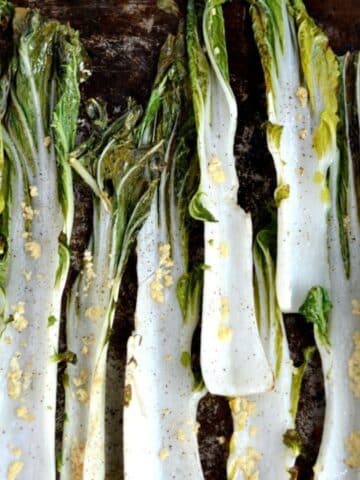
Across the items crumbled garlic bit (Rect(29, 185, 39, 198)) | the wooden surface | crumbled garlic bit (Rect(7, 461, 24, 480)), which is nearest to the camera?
crumbled garlic bit (Rect(7, 461, 24, 480))

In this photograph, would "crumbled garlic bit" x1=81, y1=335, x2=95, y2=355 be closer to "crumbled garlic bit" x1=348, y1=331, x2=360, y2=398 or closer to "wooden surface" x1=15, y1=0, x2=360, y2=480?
"wooden surface" x1=15, y1=0, x2=360, y2=480

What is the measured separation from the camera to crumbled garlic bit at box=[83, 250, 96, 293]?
283 cm

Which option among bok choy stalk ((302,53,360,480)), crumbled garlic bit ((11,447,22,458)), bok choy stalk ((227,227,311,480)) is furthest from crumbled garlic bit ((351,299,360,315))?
crumbled garlic bit ((11,447,22,458))

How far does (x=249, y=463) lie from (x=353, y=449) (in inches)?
14.6

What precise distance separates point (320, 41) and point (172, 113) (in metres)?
0.63

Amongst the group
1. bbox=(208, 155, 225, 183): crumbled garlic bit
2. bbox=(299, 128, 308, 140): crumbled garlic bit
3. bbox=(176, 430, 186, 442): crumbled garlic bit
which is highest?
bbox=(299, 128, 308, 140): crumbled garlic bit

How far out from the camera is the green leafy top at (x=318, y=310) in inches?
106

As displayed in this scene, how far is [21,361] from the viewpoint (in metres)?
2.71

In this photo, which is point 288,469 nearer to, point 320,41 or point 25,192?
point 25,192

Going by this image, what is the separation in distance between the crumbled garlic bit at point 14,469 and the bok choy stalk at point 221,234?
72 centimetres

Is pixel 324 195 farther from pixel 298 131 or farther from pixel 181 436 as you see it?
pixel 181 436

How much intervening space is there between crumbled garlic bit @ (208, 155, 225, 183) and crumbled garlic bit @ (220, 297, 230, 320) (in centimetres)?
44

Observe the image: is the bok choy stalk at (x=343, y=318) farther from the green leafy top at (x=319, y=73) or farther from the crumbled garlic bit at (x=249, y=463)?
the crumbled garlic bit at (x=249, y=463)

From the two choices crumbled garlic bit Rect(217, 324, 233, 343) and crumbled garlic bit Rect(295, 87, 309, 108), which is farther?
crumbled garlic bit Rect(295, 87, 309, 108)
